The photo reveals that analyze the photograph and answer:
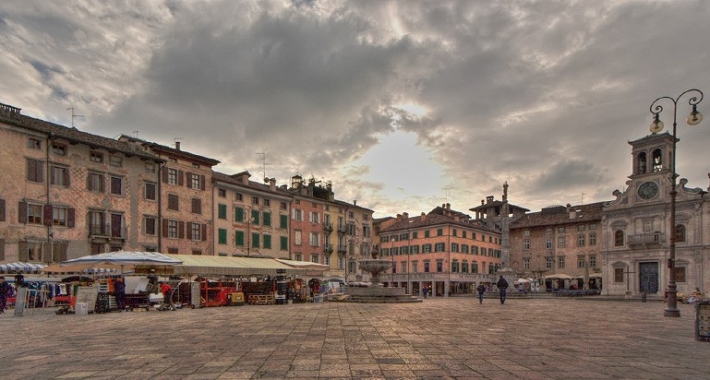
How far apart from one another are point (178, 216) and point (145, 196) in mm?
3266

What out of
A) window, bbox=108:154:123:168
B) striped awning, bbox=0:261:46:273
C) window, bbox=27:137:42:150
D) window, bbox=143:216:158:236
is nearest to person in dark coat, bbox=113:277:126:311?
striped awning, bbox=0:261:46:273

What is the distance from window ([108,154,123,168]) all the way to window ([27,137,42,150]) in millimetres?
4790

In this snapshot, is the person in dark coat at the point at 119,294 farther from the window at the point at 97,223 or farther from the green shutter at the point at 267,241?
the green shutter at the point at 267,241

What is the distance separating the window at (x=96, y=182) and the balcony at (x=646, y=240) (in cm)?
4923

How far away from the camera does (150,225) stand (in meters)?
36.3

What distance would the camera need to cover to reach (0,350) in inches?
382

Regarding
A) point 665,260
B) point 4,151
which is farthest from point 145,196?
point 665,260

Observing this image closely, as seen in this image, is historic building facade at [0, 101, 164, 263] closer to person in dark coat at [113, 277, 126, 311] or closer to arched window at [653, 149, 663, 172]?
person in dark coat at [113, 277, 126, 311]

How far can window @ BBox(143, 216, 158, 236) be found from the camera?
1415 inches

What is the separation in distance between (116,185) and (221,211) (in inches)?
401

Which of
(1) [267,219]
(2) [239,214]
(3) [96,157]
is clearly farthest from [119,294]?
(1) [267,219]

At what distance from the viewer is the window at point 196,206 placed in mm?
40188

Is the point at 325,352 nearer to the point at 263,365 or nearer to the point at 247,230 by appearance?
the point at 263,365

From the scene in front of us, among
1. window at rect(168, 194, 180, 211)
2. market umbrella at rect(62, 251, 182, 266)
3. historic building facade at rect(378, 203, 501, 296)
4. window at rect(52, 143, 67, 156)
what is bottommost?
historic building facade at rect(378, 203, 501, 296)
